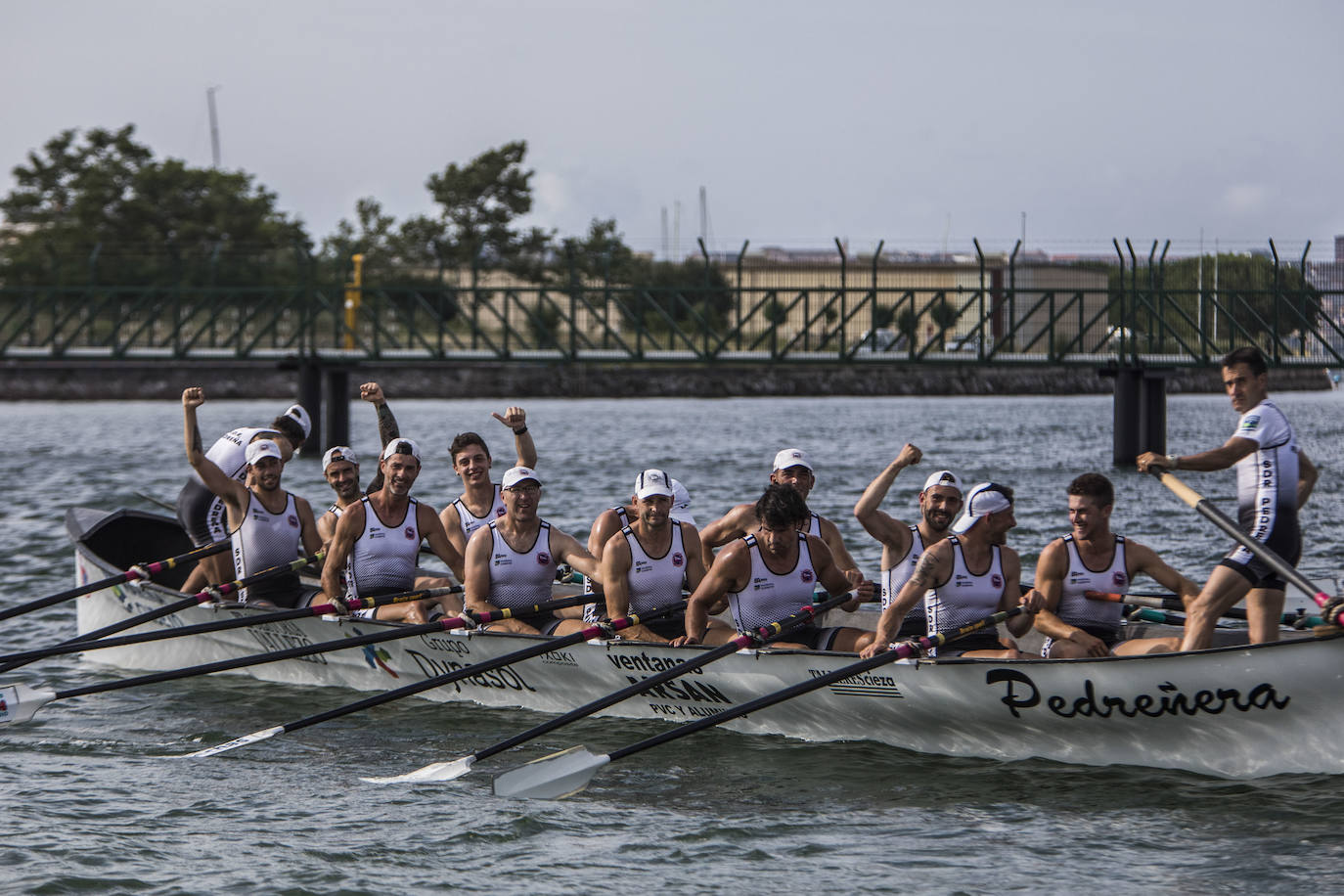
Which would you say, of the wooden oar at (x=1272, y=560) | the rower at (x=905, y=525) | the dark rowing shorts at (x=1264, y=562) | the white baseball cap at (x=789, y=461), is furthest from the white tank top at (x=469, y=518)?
the dark rowing shorts at (x=1264, y=562)

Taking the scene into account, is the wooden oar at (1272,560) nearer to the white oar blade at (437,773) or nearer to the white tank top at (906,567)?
the white tank top at (906,567)

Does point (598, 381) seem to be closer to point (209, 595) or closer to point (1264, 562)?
point (209, 595)

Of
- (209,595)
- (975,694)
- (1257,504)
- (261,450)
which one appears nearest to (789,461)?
(975,694)

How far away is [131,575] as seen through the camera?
556 inches

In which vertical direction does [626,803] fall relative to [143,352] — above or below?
below

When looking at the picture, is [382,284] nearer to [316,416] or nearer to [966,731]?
[316,416]

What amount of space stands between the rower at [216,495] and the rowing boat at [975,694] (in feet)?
3.33

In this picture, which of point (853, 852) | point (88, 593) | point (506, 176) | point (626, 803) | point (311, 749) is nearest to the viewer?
point (853, 852)

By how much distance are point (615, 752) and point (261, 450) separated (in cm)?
477

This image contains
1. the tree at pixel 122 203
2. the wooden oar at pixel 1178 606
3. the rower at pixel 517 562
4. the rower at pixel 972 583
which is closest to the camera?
the rower at pixel 972 583

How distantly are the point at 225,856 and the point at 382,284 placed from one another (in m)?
34.4

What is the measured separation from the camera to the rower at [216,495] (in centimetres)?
1406

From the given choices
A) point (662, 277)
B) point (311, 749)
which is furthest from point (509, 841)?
point (662, 277)

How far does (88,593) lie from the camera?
49.6 feet
